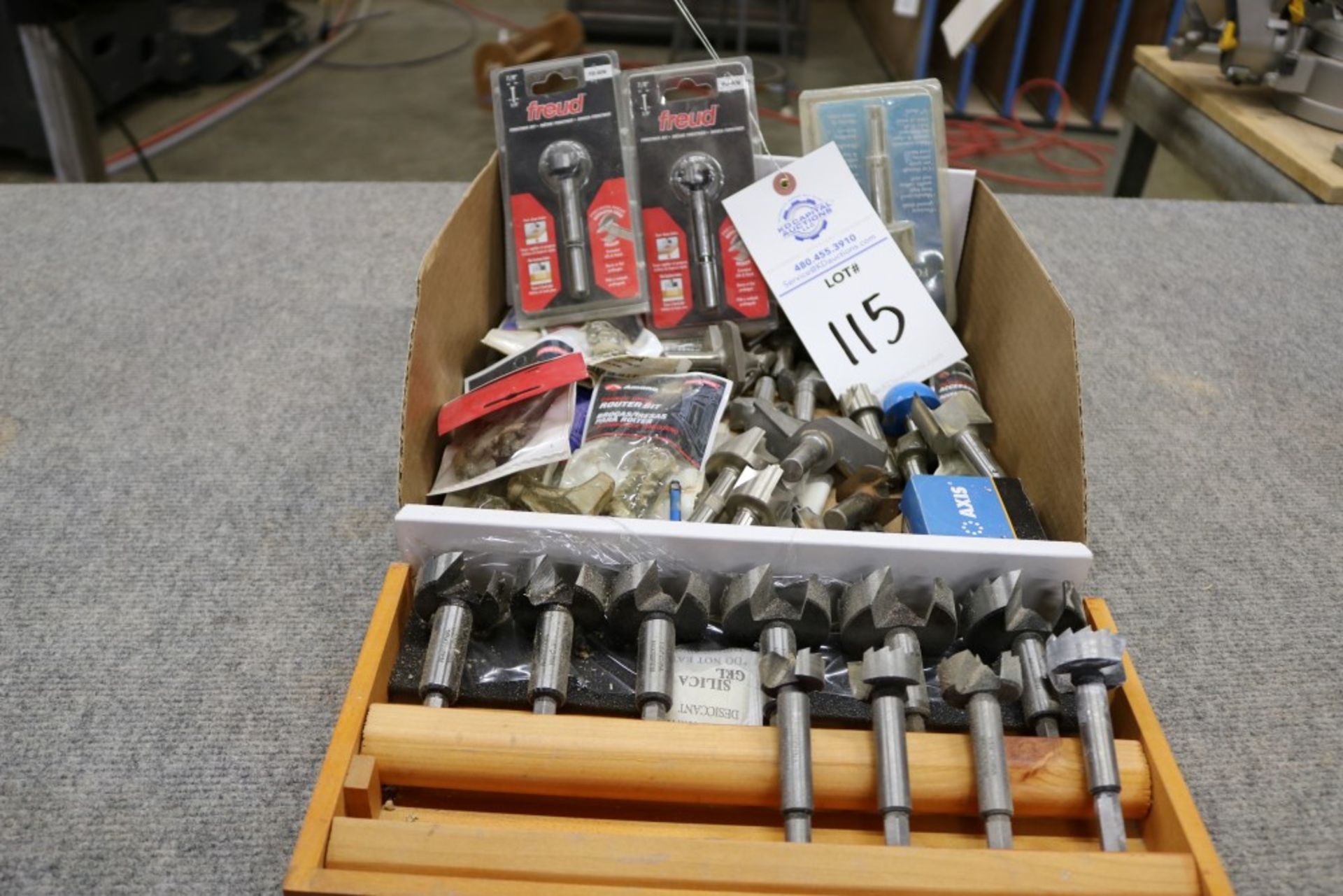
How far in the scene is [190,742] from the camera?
2.18 feet

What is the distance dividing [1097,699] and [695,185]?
0.67 metres

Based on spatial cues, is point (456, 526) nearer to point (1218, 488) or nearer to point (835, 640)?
point (835, 640)

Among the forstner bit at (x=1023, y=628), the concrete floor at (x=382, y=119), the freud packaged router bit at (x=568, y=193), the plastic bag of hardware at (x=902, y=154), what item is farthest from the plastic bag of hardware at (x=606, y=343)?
the concrete floor at (x=382, y=119)

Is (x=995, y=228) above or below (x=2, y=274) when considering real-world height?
above

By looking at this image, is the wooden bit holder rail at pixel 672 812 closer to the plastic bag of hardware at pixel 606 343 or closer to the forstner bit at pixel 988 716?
the forstner bit at pixel 988 716

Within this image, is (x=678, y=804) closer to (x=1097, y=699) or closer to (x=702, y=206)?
(x=1097, y=699)

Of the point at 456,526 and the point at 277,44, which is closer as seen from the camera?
the point at 456,526

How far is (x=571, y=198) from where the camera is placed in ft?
3.33

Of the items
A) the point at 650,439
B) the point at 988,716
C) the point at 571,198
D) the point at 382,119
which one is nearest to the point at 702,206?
the point at 571,198

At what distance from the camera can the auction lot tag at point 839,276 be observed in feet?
3.33

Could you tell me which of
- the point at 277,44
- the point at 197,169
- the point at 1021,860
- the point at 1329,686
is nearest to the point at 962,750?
the point at 1021,860

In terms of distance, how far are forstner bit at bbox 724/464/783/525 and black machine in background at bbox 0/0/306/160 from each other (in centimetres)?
181

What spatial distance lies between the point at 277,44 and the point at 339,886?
381cm

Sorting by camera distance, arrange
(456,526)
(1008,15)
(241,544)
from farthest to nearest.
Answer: (1008,15) → (241,544) → (456,526)
